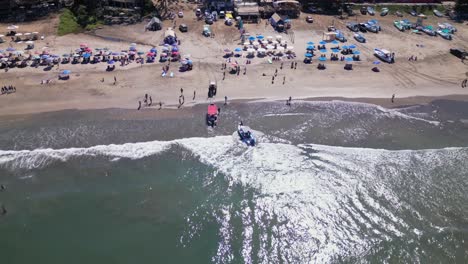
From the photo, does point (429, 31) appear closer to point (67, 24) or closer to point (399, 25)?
point (399, 25)

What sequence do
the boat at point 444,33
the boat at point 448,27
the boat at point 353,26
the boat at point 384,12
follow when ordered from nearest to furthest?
1. the boat at point 444,33
2. the boat at point 353,26
3. the boat at point 448,27
4. the boat at point 384,12

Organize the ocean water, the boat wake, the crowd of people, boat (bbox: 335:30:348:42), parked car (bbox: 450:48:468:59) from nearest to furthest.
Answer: the ocean water < the boat wake < the crowd of people < parked car (bbox: 450:48:468:59) < boat (bbox: 335:30:348:42)

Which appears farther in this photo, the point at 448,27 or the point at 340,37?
the point at 448,27

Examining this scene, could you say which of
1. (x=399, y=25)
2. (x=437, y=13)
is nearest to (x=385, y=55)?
(x=399, y=25)

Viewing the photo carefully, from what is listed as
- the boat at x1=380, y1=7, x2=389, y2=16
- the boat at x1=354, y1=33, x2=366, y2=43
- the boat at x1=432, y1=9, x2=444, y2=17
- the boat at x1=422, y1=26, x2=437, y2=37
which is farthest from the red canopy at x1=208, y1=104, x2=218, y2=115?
the boat at x1=432, y1=9, x2=444, y2=17

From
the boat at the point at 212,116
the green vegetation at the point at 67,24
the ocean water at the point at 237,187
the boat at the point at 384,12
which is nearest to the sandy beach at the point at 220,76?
the green vegetation at the point at 67,24

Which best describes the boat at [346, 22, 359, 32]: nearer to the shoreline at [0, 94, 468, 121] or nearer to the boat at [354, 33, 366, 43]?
the boat at [354, 33, 366, 43]

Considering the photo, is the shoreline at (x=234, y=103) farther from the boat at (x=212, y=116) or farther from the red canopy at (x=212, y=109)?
the boat at (x=212, y=116)
